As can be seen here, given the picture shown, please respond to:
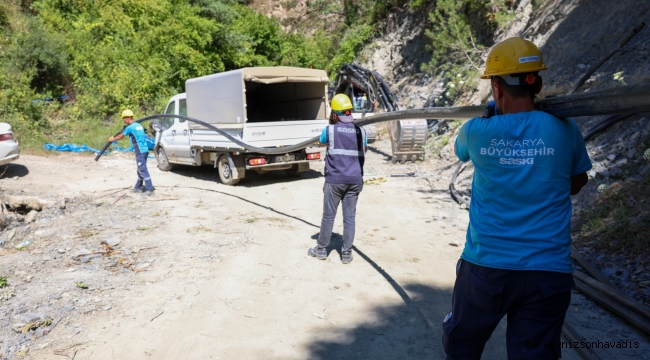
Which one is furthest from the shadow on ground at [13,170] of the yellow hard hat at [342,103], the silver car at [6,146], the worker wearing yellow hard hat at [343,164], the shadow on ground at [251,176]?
the yellow hard hat at [342,103]

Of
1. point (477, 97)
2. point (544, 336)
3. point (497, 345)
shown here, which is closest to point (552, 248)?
point (544, 336)

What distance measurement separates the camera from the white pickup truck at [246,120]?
38.1 ft

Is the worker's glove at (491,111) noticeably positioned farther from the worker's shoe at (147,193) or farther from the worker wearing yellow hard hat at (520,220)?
the worker's shoe at (147,193)

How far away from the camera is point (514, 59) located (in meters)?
2.35

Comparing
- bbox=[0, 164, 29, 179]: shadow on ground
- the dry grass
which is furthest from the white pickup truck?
the dry grass

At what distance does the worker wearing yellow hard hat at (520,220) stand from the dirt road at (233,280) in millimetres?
1872

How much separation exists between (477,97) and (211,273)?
37.7ft

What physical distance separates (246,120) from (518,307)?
957 cm

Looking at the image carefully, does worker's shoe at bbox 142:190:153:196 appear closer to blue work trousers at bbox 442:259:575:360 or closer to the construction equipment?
the construction equipment

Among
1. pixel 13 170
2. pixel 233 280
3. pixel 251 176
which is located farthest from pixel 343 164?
pixel 13 170

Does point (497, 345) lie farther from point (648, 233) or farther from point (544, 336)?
point (648, 233)

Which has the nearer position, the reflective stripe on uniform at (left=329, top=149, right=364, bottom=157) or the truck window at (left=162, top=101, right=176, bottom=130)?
the reflective stripe on uniform at (left=329, top=149, right=364, bottom=157)

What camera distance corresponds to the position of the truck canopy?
11609mm

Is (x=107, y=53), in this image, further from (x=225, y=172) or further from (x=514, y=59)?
(x=514, y=59)
